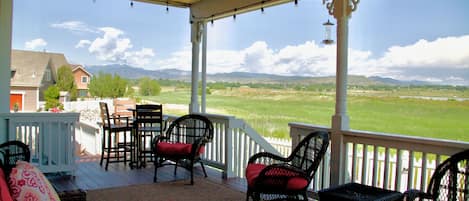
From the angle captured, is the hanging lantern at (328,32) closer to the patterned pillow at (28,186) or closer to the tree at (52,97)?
the patterned pillow at (28,186)

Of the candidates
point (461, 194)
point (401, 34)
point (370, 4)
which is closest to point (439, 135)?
point (401, 34)

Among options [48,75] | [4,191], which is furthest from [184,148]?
[48,75]

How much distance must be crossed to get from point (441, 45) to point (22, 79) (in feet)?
22.1

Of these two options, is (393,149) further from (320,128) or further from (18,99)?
(18,99)

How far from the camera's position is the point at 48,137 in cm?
500

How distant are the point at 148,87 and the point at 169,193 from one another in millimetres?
4435

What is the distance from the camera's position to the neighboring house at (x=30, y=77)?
232 inches

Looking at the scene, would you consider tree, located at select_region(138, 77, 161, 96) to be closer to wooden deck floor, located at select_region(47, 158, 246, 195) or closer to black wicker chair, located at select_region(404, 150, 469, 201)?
wooden deck floor, located at select_region(47, 158, 246, 195)

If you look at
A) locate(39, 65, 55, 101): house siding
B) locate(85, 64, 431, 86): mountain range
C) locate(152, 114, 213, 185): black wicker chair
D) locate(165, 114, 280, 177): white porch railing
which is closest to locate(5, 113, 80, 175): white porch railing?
locate(152, 114, 213, 185): black wicker chair

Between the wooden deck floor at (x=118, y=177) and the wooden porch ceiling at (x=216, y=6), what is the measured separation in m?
2.44

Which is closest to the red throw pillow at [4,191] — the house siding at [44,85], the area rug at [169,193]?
the area rug at [169,193]

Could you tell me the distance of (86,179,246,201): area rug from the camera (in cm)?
428

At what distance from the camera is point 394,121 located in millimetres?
6652

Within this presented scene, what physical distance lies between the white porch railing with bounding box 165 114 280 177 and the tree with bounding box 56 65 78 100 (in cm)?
337
